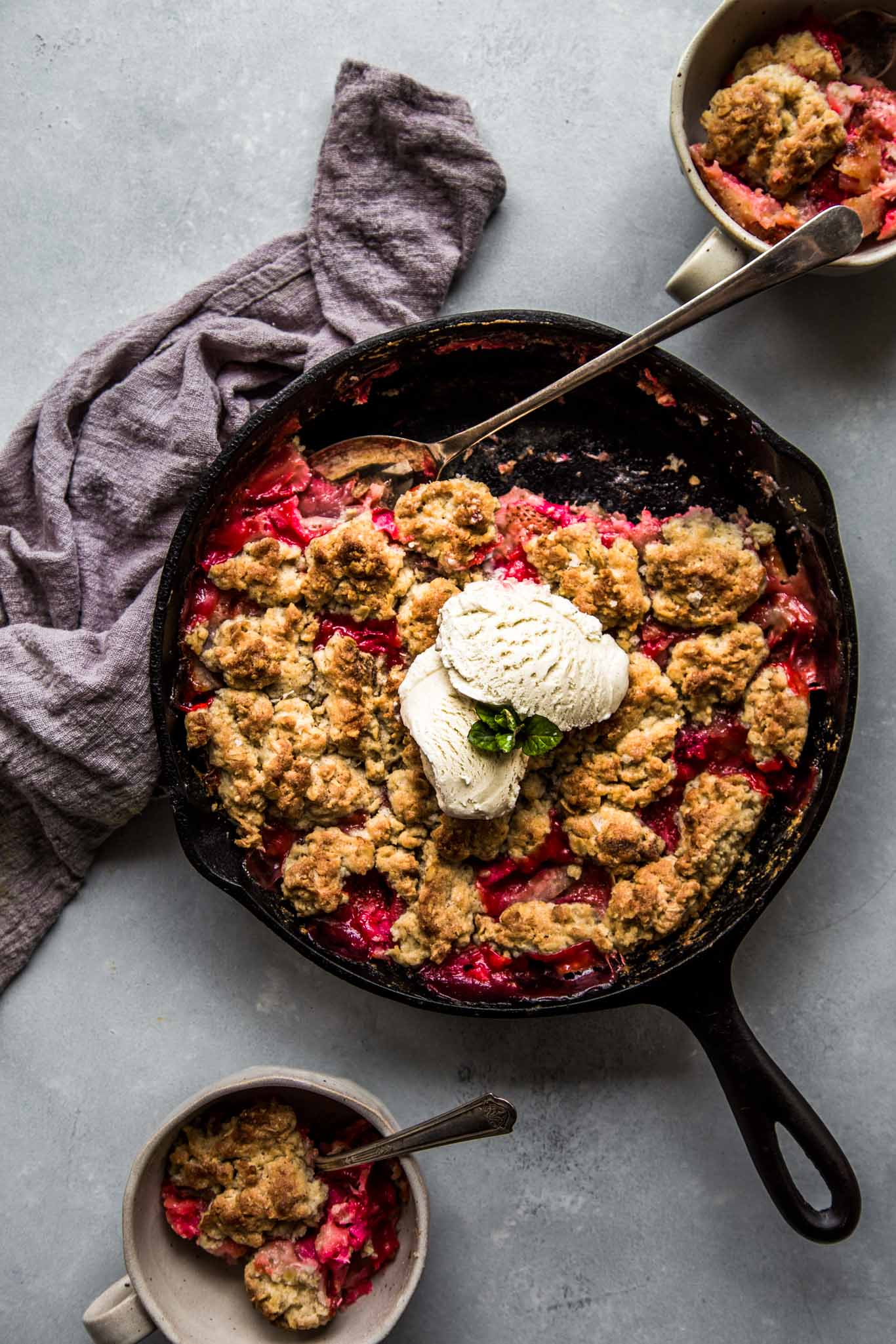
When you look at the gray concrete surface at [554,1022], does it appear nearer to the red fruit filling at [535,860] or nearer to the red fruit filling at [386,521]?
the red fruit filling at [535,860]

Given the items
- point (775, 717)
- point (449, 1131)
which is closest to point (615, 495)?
point (775, 717)

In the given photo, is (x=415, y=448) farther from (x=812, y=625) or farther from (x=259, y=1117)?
(x=259, y=1117)

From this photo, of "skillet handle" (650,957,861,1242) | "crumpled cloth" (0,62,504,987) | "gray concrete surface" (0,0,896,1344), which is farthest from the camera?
"gray concrete surface" (0,0,896,1344)

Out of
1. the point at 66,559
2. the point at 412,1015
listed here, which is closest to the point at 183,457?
the point at 66,559

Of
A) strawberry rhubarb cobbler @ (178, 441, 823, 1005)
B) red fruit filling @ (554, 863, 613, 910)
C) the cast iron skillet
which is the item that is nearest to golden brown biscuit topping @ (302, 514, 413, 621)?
strawberry rhubarb cobbler @ (178, 441, 823, 1005)

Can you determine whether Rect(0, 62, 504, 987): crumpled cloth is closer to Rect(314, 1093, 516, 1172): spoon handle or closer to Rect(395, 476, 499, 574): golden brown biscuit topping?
Rect(395, 476, 499, 574): golden brown biscuit topping
